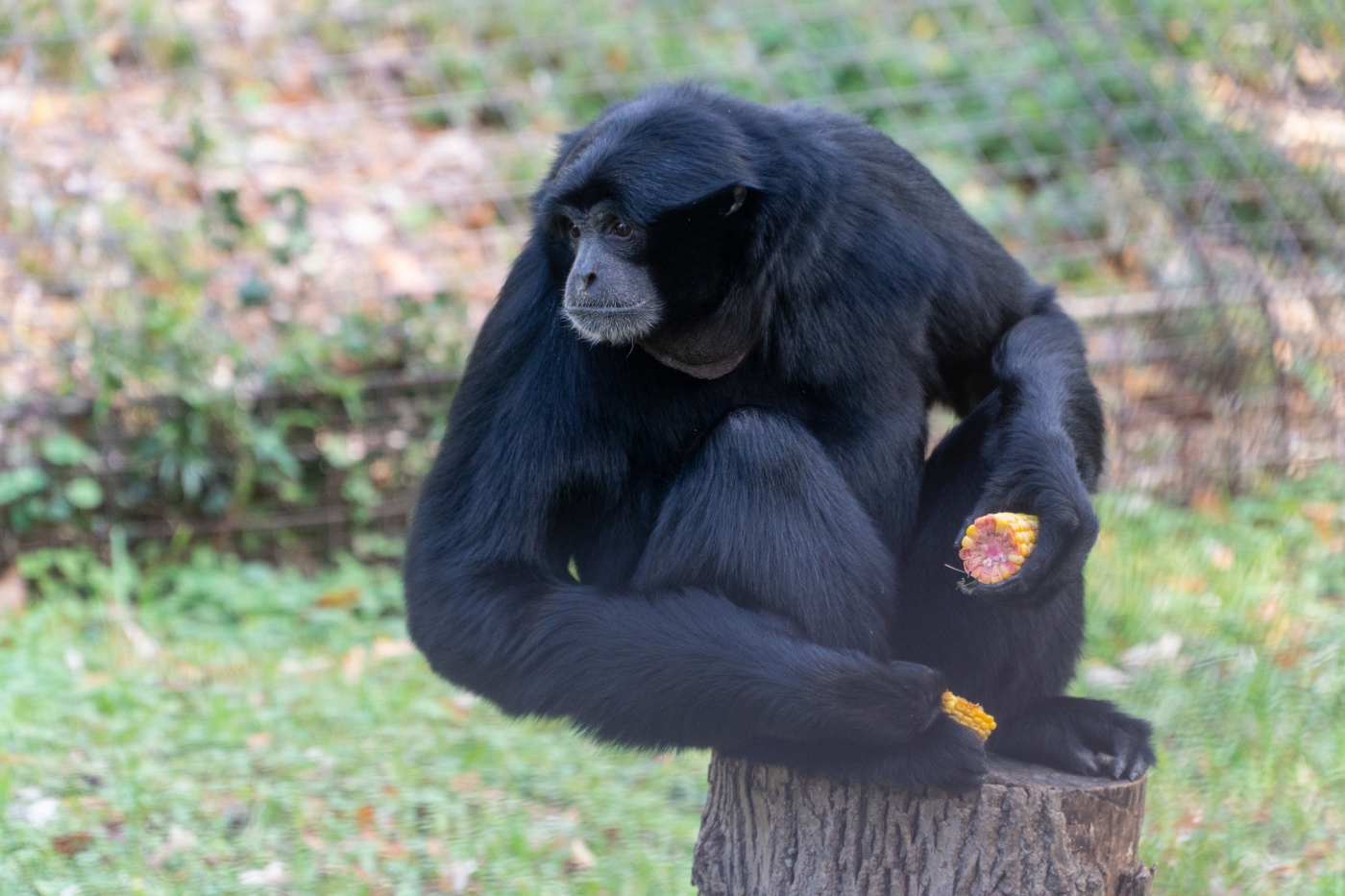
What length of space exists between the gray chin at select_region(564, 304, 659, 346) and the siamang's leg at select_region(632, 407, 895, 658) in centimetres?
29

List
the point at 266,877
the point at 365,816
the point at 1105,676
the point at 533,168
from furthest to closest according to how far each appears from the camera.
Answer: the point at 533,168
the point at 1105,676
the point at 365,816
the point at 266,877

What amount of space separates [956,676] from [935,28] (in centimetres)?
726

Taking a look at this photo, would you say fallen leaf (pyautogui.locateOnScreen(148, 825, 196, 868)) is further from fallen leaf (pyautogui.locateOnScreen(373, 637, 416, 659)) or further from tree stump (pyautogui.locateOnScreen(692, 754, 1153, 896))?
tree stump (pyautogui.locateOnScreen(692, 754, 1153, 896))

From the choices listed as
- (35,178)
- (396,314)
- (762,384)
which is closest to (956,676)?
(762,384)

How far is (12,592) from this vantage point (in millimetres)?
5891

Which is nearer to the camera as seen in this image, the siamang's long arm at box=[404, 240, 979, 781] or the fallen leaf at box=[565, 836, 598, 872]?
the siamang's long arm at box=[404, 240, 979, 781]

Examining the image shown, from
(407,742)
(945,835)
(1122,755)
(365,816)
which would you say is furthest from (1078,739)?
(407,742)

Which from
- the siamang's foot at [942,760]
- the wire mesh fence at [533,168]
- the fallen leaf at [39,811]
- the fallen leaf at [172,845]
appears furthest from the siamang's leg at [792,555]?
the wire mesh fence at [533,168]

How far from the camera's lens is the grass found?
151 inches

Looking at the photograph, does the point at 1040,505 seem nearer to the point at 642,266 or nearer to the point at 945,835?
the point at 945,835

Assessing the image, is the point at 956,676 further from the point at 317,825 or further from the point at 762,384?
the point at 317,825

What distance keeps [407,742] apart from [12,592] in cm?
242

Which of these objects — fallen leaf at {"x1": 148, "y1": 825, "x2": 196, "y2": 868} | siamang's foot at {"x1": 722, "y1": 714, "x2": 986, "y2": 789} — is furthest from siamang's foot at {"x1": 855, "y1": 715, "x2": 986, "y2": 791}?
fallen leaf at {"x1": 148, "y1": 825, "x2": 196, "y2": 868}

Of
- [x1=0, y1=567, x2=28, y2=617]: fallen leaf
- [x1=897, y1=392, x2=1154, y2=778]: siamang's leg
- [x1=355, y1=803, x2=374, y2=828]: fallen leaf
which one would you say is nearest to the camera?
[x1=897, y1=392, x2=1154, y2=778]: siamang's leg
